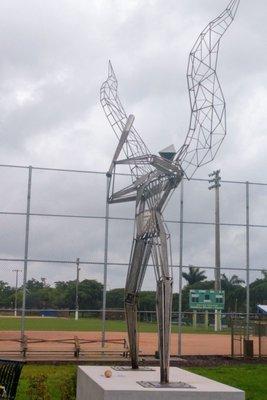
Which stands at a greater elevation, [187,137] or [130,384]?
[187,137]

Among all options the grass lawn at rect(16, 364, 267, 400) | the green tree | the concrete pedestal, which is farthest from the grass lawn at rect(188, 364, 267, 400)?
the green tree

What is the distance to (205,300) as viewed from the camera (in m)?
20.8

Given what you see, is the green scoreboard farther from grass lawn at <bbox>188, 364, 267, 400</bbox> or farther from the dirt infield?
grass lawn at <bbox>188, 364, 267, 400</bbox>

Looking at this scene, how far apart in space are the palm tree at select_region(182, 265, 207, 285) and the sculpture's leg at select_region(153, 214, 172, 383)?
11.4 m

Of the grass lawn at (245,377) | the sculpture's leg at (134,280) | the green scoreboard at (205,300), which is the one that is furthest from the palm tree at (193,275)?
the sculpture's leg at (134,280)

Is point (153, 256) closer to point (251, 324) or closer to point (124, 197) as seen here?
point (124, 197)

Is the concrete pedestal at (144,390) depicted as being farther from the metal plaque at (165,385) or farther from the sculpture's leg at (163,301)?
the sculpture's leg at (163,301)

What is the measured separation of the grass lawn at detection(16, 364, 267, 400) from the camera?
11578 mm

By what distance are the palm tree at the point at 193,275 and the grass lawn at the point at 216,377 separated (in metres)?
4.44

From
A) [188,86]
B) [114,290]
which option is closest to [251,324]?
[114,290]

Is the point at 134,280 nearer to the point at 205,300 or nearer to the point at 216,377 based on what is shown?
the point at 216,377

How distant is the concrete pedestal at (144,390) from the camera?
7.64 metres

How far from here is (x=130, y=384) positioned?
8.21 metres

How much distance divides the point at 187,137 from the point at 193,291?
11687 mm
